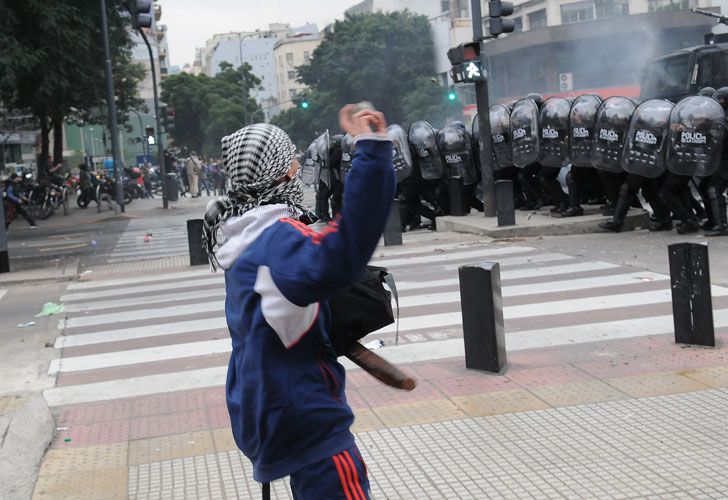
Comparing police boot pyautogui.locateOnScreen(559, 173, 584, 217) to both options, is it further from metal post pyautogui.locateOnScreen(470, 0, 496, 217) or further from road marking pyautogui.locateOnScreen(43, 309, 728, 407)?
road marking pyautogui.locateOnScreen(43, 309, 728, 407)

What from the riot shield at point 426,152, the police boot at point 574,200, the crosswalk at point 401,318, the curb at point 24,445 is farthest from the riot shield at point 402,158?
the curb at point 24,445

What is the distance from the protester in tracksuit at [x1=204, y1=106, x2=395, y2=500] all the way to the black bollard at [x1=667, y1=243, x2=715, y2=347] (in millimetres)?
4756

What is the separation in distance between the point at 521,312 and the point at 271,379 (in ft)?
21.2

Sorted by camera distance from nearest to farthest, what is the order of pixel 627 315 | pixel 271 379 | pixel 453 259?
pixel 271 379
pixel 627 315
pixel 453 259

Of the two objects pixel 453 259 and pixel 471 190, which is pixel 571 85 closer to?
pixel 471 190

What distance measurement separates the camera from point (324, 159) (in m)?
18.6

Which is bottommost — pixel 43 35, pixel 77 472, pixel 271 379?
pixel 77 472

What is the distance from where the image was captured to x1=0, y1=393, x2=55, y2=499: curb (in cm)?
515

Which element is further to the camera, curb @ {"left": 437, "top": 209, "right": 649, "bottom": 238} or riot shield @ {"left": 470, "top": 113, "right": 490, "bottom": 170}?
riot shield @ {"left": 470, "top": 113, "right": 490, "bottom": 170}

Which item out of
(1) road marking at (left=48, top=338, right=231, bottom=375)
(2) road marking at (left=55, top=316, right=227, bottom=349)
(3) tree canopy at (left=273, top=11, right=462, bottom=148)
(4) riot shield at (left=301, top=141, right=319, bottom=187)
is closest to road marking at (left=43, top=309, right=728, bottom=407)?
(1) road marking at (left=48, top=338, right=231, bottom=375)

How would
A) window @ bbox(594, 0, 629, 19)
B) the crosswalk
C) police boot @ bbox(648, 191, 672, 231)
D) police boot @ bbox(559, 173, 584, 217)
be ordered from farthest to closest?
window @ bbox(594, 0, 629, 19)
police boot @ bbox(559, 173, 584, 217)
police boot @ bbox(648, 191, 672, 231)
the crosswalk

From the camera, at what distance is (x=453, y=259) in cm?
1318

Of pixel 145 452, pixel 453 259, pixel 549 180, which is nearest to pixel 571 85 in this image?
pixel 549 180

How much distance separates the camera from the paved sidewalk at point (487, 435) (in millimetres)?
4785
